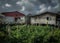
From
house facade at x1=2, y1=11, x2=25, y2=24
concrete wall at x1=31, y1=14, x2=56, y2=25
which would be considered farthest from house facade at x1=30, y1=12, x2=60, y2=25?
house facade at x1=2, y1=11, x2=25, y2=24

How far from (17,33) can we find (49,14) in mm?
764

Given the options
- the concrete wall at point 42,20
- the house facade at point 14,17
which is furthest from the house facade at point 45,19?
the house facade at point 14,17

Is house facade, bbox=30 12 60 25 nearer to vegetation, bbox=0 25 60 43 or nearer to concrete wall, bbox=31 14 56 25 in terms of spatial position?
concrete wall, bbox=31 14 56 25

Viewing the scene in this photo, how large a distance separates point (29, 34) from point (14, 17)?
470 millimetres

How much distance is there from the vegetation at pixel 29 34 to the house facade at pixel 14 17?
103 millimetres

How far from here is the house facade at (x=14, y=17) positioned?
8227 millimetres

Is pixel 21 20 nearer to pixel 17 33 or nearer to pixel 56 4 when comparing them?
pixel 17 33

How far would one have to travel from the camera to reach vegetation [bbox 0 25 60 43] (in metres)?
8.12

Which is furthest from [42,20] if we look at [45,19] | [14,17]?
[14,17]

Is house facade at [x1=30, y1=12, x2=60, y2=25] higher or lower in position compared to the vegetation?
higher

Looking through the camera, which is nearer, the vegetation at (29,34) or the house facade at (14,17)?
the vegetation at (29,34)

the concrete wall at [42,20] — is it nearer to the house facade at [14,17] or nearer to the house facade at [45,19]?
the house facade at [45,19]

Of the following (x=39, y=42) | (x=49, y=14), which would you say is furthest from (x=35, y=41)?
(x=49, y=14)

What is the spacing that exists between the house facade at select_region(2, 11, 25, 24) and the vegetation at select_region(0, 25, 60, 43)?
0.10 m
